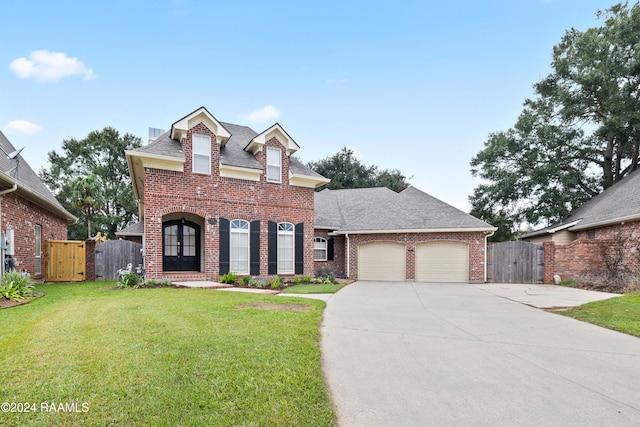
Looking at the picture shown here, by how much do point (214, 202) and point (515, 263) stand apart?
46.2 ft

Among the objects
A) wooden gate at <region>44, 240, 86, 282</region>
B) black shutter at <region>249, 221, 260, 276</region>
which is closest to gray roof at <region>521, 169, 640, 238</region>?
black shutter at <region>249, 221, 260, 276</region>

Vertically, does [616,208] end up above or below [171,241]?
above

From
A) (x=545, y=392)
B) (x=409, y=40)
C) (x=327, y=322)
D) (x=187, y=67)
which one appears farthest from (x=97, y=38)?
(x=545, y=392)

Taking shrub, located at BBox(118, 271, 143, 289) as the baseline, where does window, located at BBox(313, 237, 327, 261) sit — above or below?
above

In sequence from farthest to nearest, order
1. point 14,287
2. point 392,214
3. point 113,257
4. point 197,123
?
1. point 392,214
2. point 113,257
3. point 197,123
4. point 14,287

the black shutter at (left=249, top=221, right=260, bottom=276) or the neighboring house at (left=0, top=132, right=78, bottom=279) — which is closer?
the neighboring house at (left=0, top=132, right=78, bottom=279)

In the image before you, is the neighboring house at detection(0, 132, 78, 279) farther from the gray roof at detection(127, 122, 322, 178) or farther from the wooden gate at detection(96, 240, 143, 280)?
the gray roof at detection(127, 122, 322, 178)

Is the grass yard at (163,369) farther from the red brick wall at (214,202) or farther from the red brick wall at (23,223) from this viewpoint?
the red brick wall at (23,223)

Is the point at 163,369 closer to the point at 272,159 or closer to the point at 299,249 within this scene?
the point at 299,249

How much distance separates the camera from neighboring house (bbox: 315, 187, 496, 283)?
50.6ft

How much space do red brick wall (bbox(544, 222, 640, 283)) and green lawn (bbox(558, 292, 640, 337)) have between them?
4157 millimetres

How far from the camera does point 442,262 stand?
15641 millimetres

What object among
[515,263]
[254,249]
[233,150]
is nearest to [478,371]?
[254,249]

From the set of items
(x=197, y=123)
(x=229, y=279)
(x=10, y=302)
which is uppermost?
(x=197, y=123)
